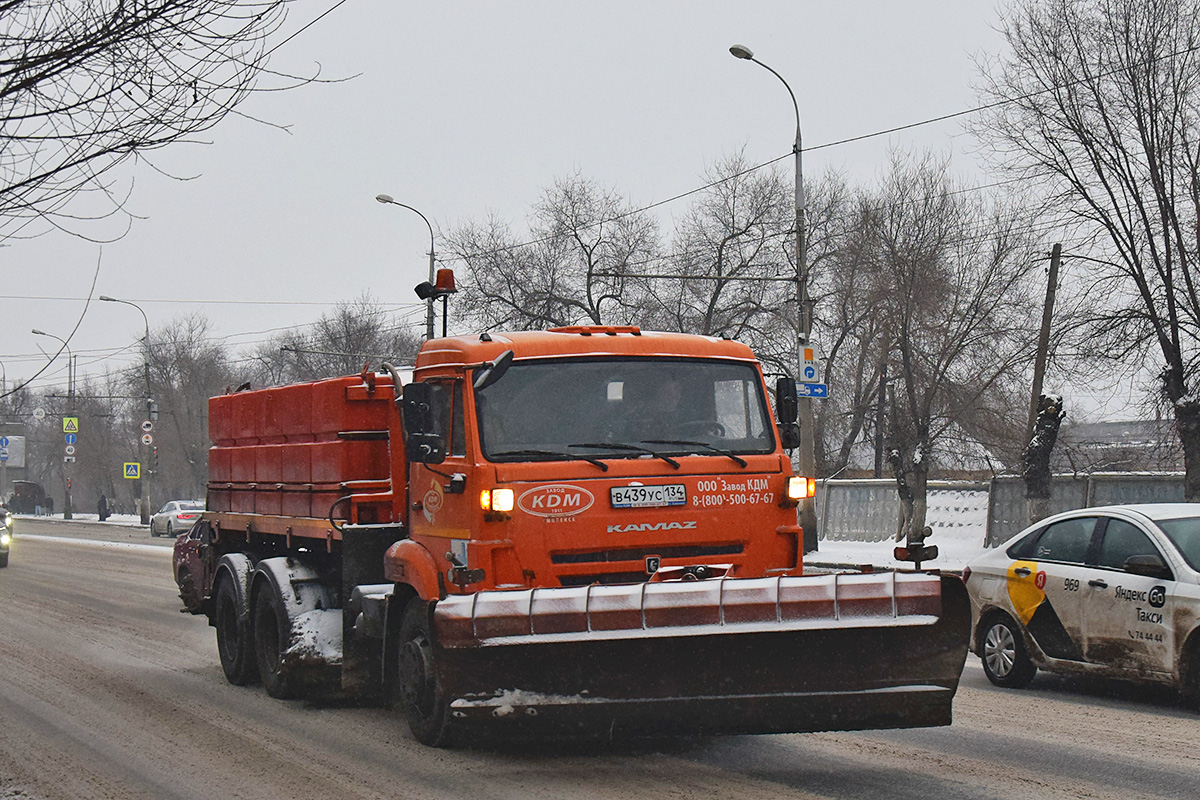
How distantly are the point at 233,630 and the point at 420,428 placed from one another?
4030 millimetres

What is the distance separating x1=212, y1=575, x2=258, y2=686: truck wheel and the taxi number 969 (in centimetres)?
443

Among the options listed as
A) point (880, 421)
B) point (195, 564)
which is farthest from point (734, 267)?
point (195, 564)

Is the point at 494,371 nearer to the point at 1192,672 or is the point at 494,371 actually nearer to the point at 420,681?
the point at 420,681

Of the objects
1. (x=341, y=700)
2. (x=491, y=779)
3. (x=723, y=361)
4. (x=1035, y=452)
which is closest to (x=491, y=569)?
(x=491, y=779)

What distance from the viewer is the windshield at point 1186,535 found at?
29.3 feet

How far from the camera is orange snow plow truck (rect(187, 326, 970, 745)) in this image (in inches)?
267

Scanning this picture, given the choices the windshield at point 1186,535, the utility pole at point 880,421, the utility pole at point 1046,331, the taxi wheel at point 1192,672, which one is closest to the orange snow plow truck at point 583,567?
the taxi wheel at point 1192,672

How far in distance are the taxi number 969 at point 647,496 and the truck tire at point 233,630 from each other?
440 cm

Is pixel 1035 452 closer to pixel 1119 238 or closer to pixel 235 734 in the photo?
pixel 1119 238

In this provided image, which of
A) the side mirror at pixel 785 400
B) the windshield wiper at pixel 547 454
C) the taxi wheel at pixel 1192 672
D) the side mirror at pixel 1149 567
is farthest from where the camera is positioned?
the side mirror at pixel 1149 567

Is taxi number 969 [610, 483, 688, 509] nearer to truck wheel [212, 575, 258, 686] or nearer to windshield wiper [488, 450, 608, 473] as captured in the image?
windshield wiper [488, 450, 608, 473]

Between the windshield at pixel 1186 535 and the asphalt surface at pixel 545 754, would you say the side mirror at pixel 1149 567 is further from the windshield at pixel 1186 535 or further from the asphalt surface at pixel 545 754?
the asphalt surface at pixel 545 754

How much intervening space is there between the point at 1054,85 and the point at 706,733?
67.3 ft

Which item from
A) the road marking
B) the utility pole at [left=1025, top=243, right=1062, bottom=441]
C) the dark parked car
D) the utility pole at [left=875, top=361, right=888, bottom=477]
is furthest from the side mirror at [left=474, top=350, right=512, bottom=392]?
the utility pole at [left=875, top=361, right=888, bottom=477]
